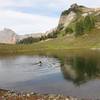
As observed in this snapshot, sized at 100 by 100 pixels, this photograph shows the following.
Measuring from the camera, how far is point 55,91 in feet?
157

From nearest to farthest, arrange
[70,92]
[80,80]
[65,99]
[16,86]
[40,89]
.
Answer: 1. [65,99]
2. [70,92]
3. [40,89]
4. [16,86]
5. [80,80]

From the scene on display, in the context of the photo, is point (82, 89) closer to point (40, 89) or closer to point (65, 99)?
point (40, 89)

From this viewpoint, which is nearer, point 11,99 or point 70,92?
point 11,99

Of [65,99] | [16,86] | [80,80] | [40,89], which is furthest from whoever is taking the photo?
[80,80]

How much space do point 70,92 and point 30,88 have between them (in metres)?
8.89

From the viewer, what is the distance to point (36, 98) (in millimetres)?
36875

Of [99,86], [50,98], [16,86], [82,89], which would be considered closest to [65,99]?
[50,98]

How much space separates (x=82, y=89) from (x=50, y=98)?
13.5 metres

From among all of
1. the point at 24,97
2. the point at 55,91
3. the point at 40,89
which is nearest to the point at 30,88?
the point at 40,89

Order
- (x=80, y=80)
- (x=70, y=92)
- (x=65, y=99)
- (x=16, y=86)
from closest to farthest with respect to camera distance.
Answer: (x=65, y=99) → (x=70, y=92) → (x=16, y=86) → (x=80, y=80)

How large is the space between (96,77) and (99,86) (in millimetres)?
10422

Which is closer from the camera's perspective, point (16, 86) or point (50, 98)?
point (50, 98)

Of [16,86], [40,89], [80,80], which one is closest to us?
[40,89]

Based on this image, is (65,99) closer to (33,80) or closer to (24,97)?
(24,97)
